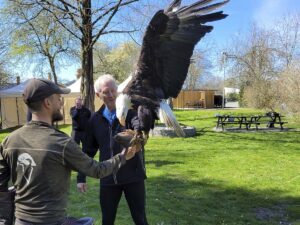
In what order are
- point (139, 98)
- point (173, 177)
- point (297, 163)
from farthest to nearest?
point (297, 163) → point (173, 177) → point (139, 98)

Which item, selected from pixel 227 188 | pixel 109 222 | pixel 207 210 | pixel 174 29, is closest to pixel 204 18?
pixel 174 29

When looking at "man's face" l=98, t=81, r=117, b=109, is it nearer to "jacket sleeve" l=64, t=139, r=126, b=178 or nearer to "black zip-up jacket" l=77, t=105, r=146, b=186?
"black zip-up jacket" l=77, t=105, r=146, b=186

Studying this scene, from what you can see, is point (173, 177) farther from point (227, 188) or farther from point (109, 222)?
point (109, 222)

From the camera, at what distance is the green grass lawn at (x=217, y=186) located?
6406 millimetres

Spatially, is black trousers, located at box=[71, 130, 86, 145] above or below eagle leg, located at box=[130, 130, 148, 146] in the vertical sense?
below

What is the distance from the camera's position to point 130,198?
149 inches

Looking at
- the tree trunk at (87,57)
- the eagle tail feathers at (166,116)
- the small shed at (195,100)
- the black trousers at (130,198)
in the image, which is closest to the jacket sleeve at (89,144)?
the black trousers at (130,198)

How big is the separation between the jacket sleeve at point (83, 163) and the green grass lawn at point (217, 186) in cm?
332

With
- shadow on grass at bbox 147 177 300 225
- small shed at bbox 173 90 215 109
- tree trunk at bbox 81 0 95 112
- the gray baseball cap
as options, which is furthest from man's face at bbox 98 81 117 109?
small shed at bbox 173 90 215 109

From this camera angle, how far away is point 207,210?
265 inches

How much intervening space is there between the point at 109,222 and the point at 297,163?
8256 mm

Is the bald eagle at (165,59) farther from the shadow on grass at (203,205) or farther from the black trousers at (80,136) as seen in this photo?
the shadow on grass at (203,205)

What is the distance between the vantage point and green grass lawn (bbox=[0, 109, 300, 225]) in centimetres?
641

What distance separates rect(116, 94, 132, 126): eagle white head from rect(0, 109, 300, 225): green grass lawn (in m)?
2.66
